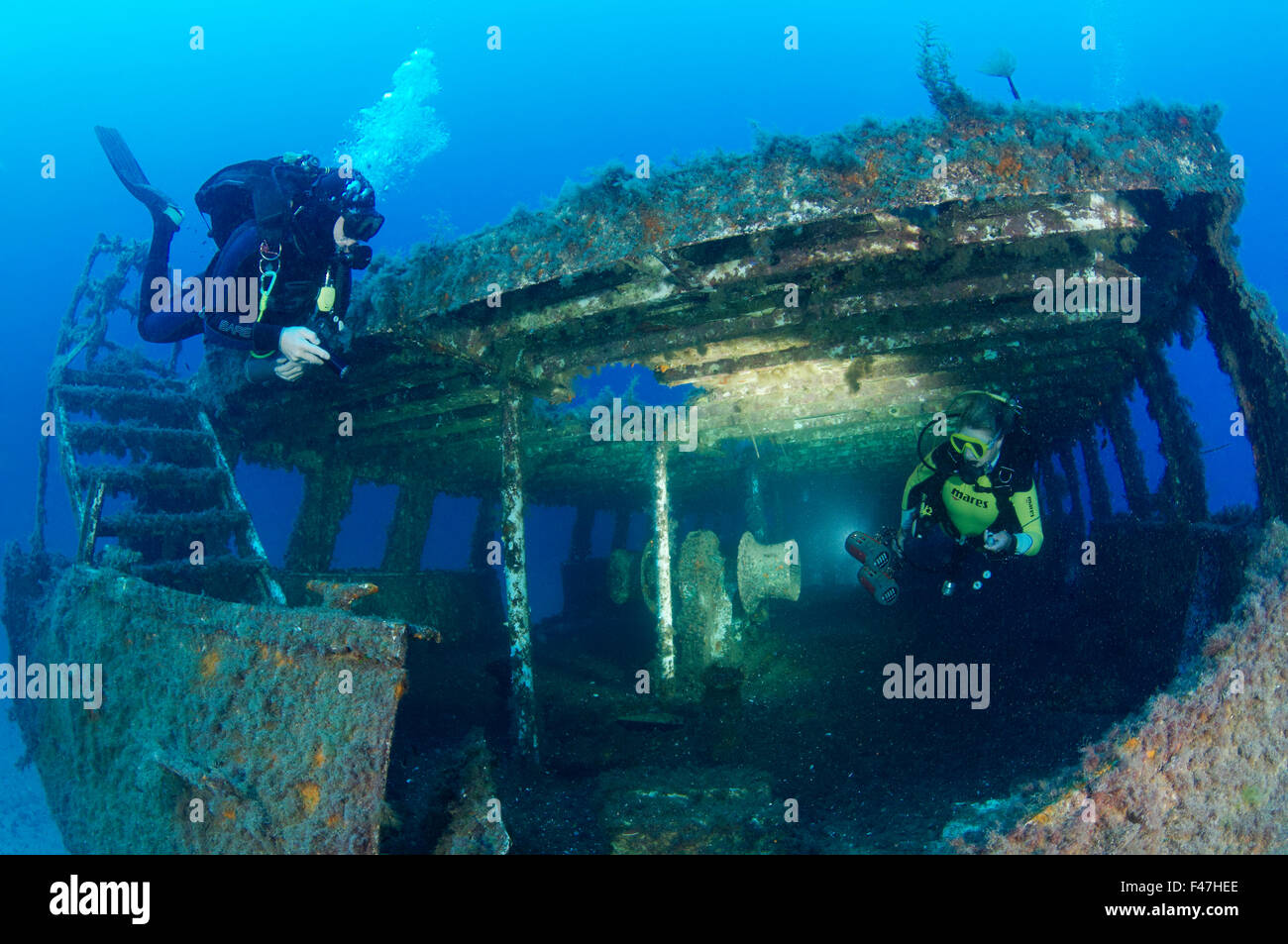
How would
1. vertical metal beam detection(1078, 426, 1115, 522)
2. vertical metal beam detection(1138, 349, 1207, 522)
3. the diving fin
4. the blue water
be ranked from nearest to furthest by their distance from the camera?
vertical metal beam detection(1138, 349, 1207, 522) < the diving fin < vertical metal beam detection(1078, 426, 1115, 522) < the blue water

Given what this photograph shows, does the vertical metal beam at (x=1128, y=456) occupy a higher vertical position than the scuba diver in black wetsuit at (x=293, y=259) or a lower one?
lower

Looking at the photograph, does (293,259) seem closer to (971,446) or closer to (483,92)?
(971,446)

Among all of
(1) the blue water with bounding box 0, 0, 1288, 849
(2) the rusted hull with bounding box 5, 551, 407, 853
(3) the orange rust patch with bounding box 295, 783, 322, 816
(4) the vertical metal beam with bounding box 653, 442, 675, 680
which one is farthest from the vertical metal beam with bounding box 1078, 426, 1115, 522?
(1) the blue water with bounding box 0, 0, 1288, 849

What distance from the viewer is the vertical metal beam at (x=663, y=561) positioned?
7.14m

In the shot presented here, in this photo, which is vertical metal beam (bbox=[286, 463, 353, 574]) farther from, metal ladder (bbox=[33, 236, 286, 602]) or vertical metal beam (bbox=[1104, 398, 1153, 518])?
vertical metal beam (bbox=[1104, 398, 1153, 518])

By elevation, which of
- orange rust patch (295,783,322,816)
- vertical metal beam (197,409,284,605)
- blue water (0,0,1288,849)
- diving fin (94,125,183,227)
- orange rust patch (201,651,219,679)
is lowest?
orange rust patch (295,783,322,816)

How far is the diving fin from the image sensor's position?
19.8 feet

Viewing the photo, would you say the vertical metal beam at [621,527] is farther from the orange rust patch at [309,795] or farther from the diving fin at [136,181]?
the orange rust patch at [309,795]

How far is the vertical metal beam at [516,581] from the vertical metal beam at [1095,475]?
27.8ft

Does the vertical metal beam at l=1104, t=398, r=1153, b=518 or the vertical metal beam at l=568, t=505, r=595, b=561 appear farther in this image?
the vertical metal beam at l=568, t=505, r=595, b=561

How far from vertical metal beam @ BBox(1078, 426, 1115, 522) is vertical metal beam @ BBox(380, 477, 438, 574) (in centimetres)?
1072

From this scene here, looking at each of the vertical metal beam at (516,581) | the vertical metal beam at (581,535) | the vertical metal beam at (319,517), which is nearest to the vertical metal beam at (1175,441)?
the vertical metal beam at (516,581)
